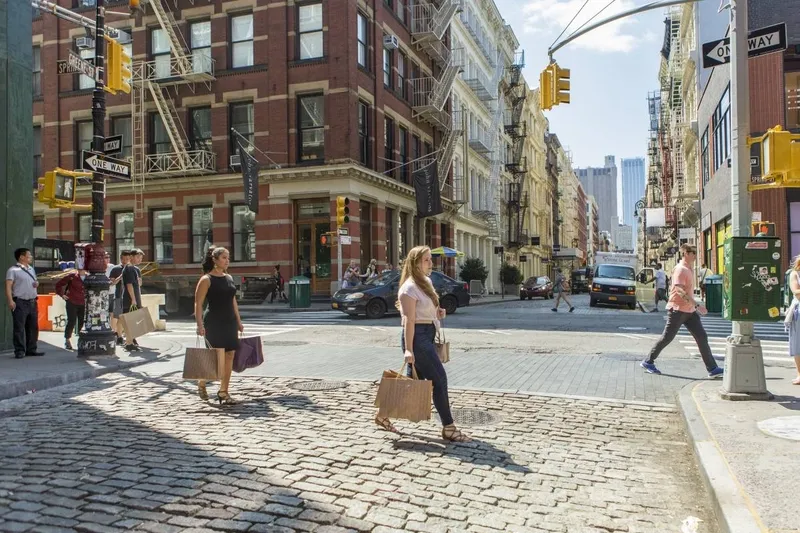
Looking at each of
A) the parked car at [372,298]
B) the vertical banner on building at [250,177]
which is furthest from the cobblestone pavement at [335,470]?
the vertical banner on building at [250,177]

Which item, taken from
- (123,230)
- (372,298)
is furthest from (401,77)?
(372,298)

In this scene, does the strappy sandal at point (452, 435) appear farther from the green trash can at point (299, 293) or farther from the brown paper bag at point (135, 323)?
the green trash can at point (299, 293)

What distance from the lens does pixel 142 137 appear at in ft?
95.1

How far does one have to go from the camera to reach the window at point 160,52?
29531 mm

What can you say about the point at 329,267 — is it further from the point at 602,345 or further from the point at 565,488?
the point at 565,488

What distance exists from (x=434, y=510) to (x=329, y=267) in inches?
950

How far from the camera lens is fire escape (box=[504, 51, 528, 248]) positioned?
5822 centimetres

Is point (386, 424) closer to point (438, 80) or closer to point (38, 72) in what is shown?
point (38, 72)

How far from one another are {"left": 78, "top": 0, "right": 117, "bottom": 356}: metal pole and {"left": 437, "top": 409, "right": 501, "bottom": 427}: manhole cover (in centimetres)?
695

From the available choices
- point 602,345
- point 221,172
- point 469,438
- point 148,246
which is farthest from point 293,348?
point 148,246

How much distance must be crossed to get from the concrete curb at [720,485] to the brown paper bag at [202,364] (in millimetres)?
4905


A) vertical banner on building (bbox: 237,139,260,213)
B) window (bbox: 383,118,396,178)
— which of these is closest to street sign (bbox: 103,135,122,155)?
vertical banner on building (bbox: 237,139,260,213)

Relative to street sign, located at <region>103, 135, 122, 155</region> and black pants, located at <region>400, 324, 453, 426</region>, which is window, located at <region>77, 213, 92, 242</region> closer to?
street sign, located at <region>103, 135, 122, 155</region>

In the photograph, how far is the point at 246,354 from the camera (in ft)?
25.7
